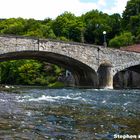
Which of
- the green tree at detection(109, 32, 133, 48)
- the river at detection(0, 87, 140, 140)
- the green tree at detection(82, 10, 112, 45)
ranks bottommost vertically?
the river at detection(0, 87, 140, 140)

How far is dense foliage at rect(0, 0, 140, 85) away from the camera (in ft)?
288

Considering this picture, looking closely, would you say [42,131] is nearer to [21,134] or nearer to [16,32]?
[21,134]

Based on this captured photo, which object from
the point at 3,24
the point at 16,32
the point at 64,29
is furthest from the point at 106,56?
the point at 3,24

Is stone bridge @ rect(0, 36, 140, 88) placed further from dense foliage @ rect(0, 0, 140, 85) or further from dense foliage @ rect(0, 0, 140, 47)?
dense foliage @ rect(0, 0, 140, 47)

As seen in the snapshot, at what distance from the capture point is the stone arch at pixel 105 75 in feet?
188

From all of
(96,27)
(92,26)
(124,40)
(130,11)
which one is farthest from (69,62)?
(92,26)

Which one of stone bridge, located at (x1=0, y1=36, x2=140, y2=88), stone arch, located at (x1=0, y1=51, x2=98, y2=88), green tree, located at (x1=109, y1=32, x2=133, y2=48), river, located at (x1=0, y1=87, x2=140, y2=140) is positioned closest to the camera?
river, located at (x1=0, y1=87, x2=140, y2=140)

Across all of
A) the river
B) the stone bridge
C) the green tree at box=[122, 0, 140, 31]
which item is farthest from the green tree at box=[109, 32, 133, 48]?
the river

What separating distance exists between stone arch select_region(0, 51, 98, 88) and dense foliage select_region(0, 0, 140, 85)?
20.5 metres

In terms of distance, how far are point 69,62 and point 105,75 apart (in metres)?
5.12

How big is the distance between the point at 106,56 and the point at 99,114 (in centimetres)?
3905

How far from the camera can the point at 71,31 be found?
10806 centimetres

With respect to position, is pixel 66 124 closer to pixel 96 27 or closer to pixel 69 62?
pixel 69 62

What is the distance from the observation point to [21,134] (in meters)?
13.5
